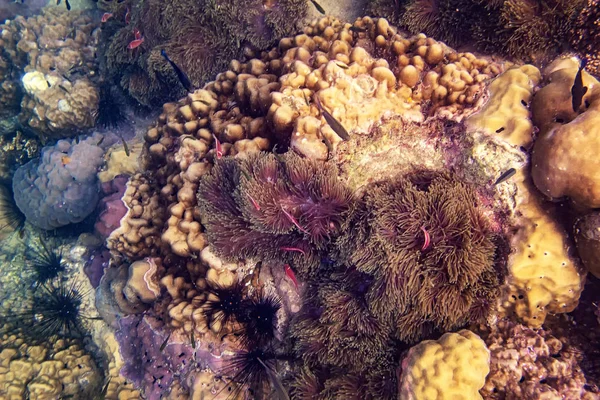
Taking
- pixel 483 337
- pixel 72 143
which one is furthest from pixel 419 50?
pixel 72 143

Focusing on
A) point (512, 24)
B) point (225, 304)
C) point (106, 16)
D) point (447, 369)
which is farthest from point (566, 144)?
point (106, 16)

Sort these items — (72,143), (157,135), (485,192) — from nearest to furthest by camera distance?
(485,192)
(157,135)
(72,143)

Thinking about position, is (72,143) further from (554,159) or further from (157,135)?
(554,159)

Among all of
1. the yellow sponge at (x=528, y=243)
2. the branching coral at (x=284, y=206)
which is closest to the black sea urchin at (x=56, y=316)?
the branching coral at (x=284, y=206)

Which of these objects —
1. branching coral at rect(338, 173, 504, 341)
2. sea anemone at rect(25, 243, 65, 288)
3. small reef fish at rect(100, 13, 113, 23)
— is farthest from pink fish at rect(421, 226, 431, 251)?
small reef fish at rect(100, 13, 113, 23)

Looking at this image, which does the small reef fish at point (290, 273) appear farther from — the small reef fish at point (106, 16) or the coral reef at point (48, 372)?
the small reef fish at point (106, 16)

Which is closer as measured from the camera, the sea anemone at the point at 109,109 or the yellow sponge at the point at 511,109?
the yellow sponge at the point at 511,109
